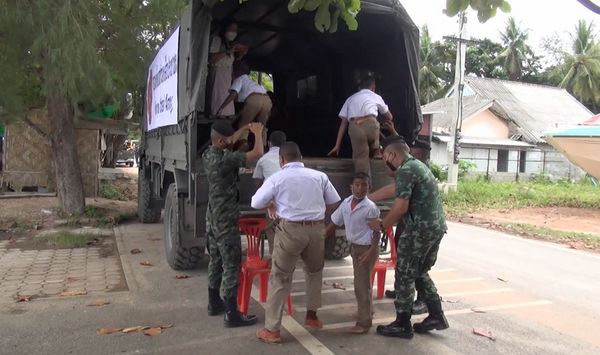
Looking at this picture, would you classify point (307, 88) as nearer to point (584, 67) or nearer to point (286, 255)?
point (286, 255)

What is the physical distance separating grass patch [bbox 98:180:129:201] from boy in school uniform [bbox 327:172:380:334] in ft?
34.6

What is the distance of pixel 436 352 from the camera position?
4.04 m

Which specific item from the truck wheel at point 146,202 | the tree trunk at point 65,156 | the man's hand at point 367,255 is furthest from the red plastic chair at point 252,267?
the tree trunk at point 65,156

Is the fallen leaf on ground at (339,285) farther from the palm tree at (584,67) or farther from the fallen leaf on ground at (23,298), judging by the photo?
the palm tree at (584,67)

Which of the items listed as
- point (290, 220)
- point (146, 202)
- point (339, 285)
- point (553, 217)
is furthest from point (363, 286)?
point (553, 217)

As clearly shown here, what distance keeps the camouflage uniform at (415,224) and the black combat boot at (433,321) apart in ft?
0.85

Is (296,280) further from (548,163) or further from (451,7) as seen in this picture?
(548,163)

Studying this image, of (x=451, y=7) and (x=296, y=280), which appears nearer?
(x=451, y=7)

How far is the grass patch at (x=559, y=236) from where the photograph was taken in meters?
10.0

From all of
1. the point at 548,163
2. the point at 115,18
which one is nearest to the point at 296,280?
the point at 115,18

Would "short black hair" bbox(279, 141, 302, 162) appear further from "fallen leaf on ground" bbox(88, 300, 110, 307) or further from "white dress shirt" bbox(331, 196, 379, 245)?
"fallen leaf on ground" bbox(88, 300, 110, 307)

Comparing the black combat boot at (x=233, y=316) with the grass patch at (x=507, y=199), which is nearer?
the black combat boot at (x=233, y=316)

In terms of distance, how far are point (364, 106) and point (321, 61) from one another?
2.74 meters

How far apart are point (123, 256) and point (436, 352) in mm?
4621
